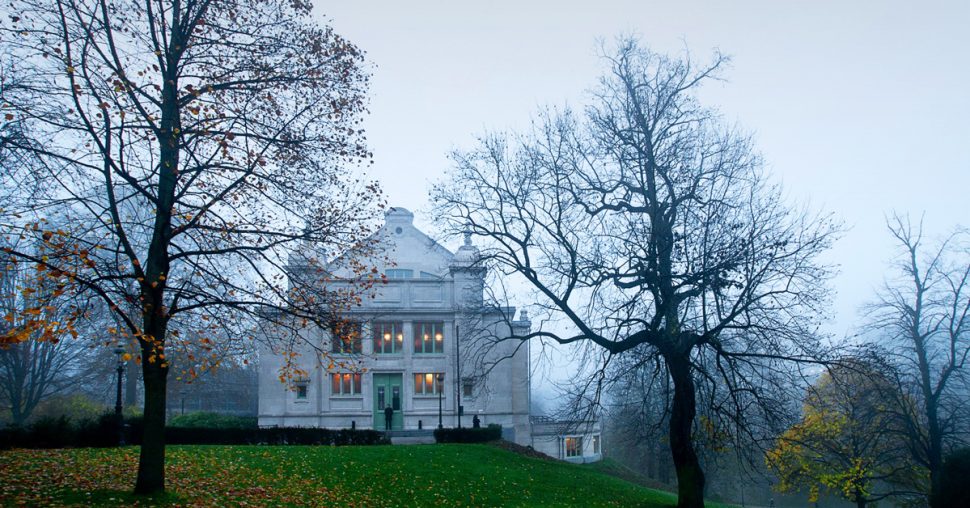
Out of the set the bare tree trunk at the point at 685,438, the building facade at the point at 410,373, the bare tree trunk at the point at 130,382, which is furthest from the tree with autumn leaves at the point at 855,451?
the bare tree trunk at the point at 130,382

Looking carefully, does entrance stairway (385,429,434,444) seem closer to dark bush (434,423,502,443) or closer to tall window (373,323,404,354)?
dark bush (434,423,502,443)

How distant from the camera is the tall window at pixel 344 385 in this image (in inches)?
1630

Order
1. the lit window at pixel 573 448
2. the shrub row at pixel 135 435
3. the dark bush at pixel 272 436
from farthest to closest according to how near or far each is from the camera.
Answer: the lit window at pixel 573 448 < the dark bush at pixel 272 436 < the shrub row at pixel 135 435

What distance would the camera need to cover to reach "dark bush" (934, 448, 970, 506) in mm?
19688

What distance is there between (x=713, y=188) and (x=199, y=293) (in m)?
13.6

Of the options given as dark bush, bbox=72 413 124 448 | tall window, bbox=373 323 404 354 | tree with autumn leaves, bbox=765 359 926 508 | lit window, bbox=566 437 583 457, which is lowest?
lit window, bbox=566 437 583 457

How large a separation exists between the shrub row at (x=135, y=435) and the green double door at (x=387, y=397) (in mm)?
11678

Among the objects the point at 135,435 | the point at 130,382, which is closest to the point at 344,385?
the point at 130,382

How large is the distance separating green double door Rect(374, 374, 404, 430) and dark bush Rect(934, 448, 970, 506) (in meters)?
28.8

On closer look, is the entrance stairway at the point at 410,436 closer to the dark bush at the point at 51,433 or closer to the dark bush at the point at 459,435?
the dark bush at the point at 459,435

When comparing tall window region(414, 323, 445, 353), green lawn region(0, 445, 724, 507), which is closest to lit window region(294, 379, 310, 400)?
tall window region(414, 323, 445, 353)

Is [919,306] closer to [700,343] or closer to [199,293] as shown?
[700,343]

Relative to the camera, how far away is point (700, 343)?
55.4 feet

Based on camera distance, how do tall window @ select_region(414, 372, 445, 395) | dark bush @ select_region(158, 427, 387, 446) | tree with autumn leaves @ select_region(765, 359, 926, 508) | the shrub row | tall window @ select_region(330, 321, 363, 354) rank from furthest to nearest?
tall window @ select_region(414, 372, 445, 395) → tree with autumn leaves @ select_region(765, 359, 926, 508) → dark bush @ select_region(158, 427, 387, 446) → the shrub row → tall window @ select_region(330, 321, 363, 354)
